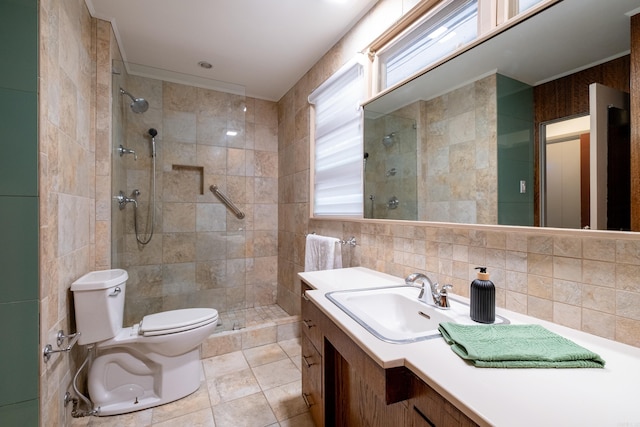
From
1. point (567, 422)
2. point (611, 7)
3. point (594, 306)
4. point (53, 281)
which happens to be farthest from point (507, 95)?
point (53, 281)

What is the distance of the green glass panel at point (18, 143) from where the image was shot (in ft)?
3.41

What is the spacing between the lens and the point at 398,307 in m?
1.29

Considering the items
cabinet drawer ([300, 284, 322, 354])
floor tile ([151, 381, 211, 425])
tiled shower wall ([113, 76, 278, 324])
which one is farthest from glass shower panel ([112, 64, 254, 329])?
cabinet drawer ([300, 284, 322, 354])

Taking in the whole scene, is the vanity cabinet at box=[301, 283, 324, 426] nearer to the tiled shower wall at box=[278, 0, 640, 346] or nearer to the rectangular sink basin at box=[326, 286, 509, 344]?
the rectangular sink basin at box=[326, 286, 509, 344]

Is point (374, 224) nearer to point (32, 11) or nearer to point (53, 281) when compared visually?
point (53, 281)

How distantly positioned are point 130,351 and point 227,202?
143 cm

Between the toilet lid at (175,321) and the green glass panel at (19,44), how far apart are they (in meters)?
1.33

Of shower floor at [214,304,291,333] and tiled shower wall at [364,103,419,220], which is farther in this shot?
shower floor at [214,304,291,333]

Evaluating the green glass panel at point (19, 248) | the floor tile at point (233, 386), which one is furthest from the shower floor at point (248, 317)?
the green glass panel at point (19, 248)

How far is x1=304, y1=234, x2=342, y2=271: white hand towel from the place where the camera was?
1922 millimetres

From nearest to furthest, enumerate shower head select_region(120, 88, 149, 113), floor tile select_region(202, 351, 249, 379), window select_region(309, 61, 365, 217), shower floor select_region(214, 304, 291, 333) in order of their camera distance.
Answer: window select_region(309, 61, 365, 217), floor tile select_region(202, 351, 249, 379), shower head select_region(120, 88, 149, 113), shower floor select_region(214, 304, 291, 333)

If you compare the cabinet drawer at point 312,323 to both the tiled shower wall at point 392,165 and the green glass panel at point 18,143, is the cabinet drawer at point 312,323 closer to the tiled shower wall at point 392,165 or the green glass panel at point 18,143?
the tiled shower wall at point 392,165

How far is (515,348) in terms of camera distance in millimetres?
725

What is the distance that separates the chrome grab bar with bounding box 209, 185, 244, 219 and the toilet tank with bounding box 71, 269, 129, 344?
1.18 meters
